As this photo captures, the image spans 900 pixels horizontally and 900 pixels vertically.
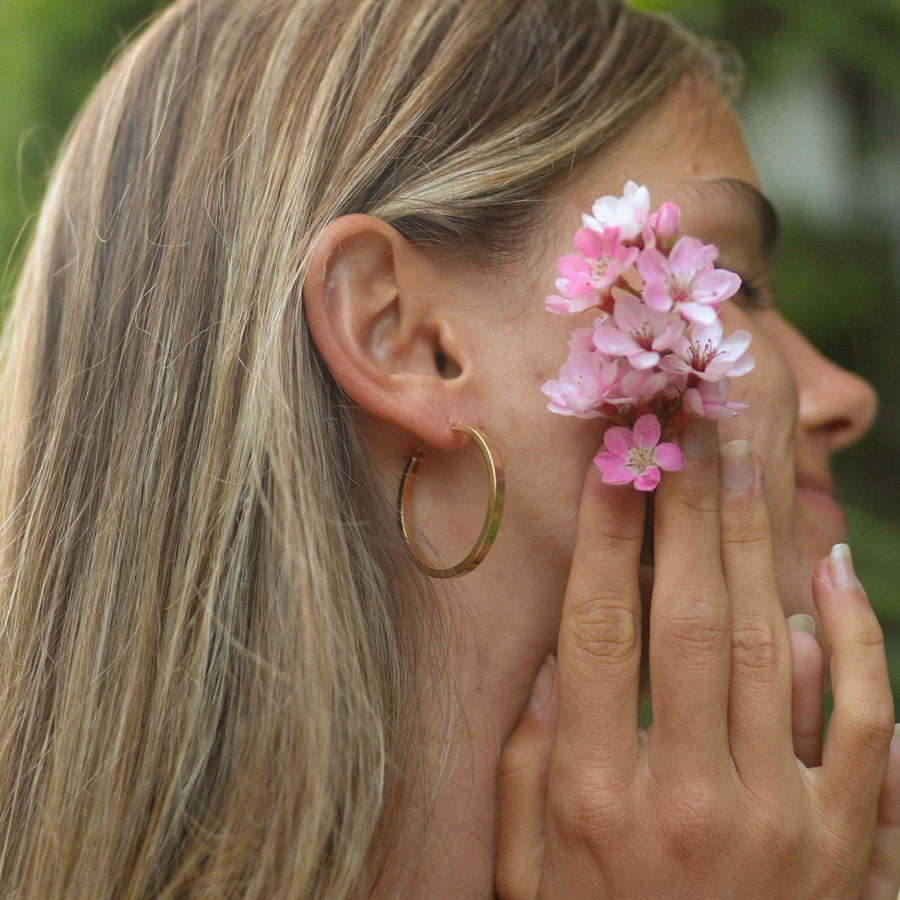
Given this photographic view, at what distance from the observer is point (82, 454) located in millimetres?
1388

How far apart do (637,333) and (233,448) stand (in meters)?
0.55

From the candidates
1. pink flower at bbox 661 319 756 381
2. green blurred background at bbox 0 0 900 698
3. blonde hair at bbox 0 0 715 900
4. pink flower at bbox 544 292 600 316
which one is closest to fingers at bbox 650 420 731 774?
pink flower at bbox 661 319 756 381

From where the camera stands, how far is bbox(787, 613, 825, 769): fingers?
1.39 m

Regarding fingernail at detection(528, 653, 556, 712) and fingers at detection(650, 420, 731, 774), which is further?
fingernail at detection(528, 653, 556, 712)

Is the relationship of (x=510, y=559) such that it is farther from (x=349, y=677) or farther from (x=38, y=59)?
(x=38, y=59)

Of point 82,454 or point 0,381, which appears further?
point 0,381

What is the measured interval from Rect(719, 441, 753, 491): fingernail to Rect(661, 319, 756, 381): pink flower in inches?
6.7

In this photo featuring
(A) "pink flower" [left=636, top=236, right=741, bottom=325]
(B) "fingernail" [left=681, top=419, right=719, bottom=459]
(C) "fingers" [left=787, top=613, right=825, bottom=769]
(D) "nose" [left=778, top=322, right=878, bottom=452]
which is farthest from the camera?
(D) "nose" [left=778, top=322, right=878, bottom=452]

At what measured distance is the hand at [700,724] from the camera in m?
1.31

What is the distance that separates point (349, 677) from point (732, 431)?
677mm

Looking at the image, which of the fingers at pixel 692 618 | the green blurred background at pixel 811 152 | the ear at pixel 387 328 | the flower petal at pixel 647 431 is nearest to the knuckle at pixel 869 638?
the fingers at pixel 692 618

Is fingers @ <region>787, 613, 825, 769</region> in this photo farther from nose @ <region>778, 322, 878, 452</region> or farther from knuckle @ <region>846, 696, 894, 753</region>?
nose @ <region>778, 322, 878, 452</region>

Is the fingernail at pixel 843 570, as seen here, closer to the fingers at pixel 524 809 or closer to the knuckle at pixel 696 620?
the knuckle at pixel 696 620

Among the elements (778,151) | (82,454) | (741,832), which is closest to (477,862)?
(741,832)
